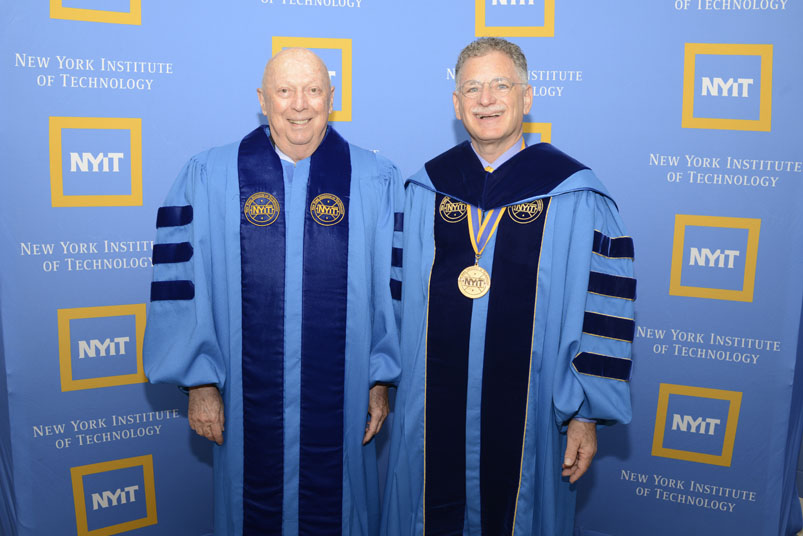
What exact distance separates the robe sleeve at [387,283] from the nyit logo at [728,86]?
5.55 feet

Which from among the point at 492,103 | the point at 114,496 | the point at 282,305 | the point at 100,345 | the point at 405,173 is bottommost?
the point at 114,496

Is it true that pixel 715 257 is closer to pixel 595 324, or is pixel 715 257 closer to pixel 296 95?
pixel 595 324

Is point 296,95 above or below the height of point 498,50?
below

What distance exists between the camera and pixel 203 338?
2.19 m

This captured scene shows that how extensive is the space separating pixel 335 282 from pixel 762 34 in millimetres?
2462

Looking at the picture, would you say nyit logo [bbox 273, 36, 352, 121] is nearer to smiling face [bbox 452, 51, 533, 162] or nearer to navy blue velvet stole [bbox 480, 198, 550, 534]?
smiling face [bbox 452, 51, 533, 162]

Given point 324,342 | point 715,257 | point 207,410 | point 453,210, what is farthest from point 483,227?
point 715,257

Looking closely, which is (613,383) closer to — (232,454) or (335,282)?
(335,282)

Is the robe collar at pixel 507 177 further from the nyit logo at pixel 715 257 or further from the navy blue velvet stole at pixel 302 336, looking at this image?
the nyit logo at pixel 715 257

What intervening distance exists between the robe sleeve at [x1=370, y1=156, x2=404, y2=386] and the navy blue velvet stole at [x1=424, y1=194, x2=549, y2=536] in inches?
8.3

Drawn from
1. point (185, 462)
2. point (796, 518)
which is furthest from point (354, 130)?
point (796, 518)

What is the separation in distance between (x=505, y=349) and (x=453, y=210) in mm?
577

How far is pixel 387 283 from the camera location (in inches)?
92.4

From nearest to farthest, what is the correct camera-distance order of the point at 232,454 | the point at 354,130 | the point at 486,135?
the point at 486,135, the point at 232,454, the point at 354,130
